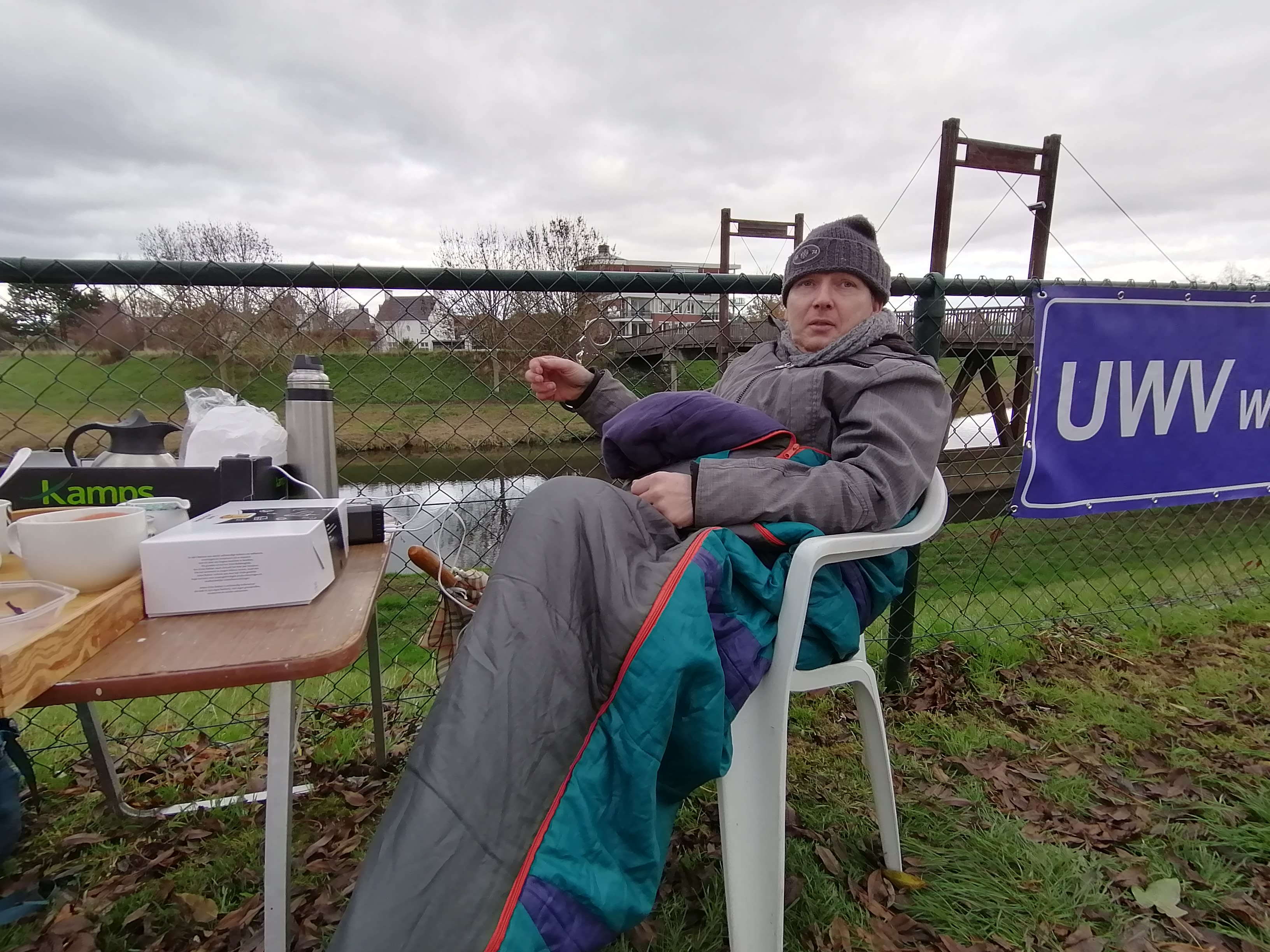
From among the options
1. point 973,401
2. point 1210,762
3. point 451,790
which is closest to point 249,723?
point 451,790

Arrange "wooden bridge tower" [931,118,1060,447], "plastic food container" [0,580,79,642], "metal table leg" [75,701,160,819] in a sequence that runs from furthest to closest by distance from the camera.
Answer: "wooden bridge tower" [931,118,1060,447] < "metal table leg" [75,701,160,819] < "plastic food container" [0,580,79,642]

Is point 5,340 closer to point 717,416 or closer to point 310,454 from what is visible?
point 310,454

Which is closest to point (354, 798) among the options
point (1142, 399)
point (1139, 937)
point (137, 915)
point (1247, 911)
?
point (137, 915)

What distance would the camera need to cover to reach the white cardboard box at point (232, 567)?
0.87 metres

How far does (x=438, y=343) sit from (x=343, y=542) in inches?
62.8

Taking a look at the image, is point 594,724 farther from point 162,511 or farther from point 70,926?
point 70,926

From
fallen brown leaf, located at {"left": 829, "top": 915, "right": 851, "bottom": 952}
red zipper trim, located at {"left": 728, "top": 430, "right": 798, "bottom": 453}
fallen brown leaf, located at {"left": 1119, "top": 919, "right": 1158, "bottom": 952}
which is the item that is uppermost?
Result: red zipper trim, located at {"left": 728, "top": 430, "right": 798, "bottom": 453}

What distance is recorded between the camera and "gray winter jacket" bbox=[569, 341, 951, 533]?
128cm

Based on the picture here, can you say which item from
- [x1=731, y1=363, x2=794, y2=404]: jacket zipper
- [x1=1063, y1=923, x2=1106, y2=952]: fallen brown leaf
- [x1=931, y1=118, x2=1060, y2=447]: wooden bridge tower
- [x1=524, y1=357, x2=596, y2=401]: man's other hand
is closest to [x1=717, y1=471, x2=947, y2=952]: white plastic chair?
[x1=731, y1=363, x2=794, y2=404]: jacket zipper

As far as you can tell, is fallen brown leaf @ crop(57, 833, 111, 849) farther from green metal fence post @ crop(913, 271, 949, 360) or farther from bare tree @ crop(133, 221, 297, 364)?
green metal fence post @ crop(913, 271, 949, 360)

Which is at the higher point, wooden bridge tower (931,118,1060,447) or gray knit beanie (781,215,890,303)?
wooden bridge tower (931,118,1060,447)

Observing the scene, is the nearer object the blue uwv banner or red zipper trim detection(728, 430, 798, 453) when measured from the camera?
red zipper trim detection(728, 430, 798, 453)

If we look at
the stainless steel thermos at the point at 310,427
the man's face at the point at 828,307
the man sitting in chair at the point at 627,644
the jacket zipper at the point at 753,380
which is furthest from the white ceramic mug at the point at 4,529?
the man's face at the point at 828,307

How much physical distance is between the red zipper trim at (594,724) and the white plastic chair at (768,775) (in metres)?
0.24
